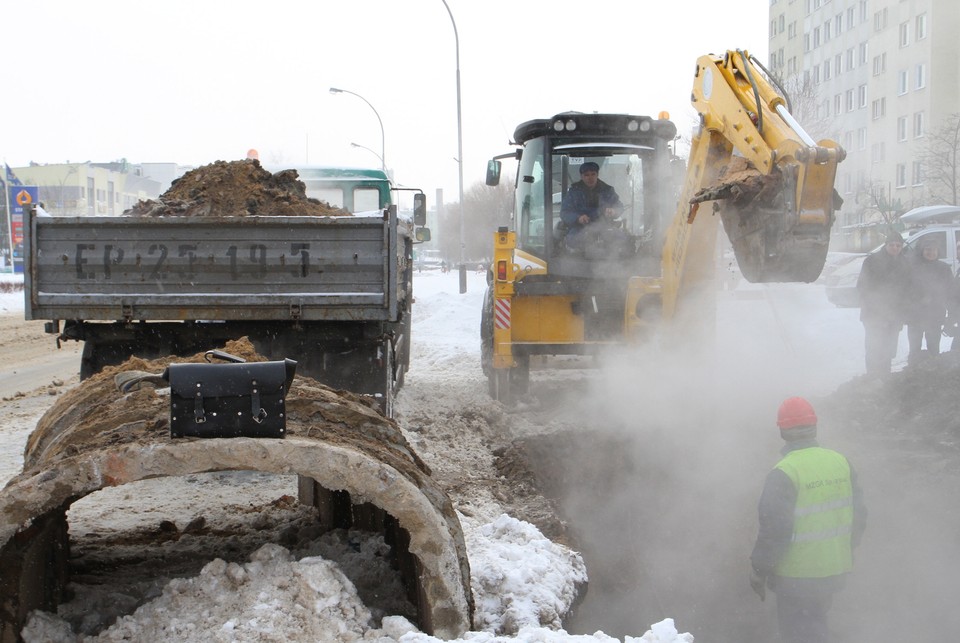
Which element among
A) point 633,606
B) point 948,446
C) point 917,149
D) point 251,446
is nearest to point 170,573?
point 251,446

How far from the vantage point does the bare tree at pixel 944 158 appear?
27.7 metres

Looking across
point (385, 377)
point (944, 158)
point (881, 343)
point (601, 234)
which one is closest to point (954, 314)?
point (881, 343)

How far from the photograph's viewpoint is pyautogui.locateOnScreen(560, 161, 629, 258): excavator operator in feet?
32.0

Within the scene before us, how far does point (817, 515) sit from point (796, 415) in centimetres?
47

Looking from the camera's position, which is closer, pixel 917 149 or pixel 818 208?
pixel 818 208

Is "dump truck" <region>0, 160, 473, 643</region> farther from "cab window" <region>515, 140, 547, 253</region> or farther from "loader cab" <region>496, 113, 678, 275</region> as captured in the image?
"loader cab" <region>496, 113, 678, 275</region>

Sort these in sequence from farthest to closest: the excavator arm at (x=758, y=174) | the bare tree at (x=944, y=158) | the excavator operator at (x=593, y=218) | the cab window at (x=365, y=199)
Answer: the bare tree at (x=944, y=158) → the cab window at (x=365, y=199) → the excavator operator at (x=593, y=218) → the excavator arm at (x=758, y=174)

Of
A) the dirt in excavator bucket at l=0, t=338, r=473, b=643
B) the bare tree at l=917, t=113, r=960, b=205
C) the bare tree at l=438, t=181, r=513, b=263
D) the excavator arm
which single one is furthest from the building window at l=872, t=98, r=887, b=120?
the dirt in excavator bucket at l=0, t=338, r=473, b=643

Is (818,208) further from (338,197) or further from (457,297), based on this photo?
(457,297)

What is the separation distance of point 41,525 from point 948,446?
22.9 ft

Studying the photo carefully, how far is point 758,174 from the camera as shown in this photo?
686 cm

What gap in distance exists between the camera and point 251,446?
341cm

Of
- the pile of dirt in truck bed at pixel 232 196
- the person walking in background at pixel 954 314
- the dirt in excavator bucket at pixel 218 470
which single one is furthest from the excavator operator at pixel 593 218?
the dirt in excavator bucket at pixel 218 470

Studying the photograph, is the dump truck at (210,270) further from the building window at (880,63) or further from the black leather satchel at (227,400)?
the building window at (880,63)
